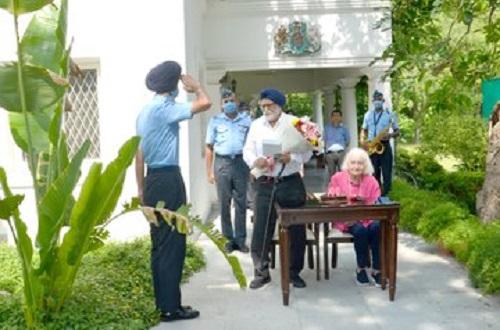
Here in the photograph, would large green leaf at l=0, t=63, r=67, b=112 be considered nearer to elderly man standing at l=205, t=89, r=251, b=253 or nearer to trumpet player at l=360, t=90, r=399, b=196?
elderly man standing at l=205, t=89, r=251, b=253

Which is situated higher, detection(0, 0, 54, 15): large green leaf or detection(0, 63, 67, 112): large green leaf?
detection(0, 0, 54, 15): large green leaf

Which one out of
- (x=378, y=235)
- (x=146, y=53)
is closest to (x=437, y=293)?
(x=378, y=235)

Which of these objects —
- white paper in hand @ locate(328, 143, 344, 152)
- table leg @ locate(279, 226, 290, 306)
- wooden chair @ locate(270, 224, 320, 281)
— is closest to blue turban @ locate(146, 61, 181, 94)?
table leg @ locate(279, 226, 290, 306)

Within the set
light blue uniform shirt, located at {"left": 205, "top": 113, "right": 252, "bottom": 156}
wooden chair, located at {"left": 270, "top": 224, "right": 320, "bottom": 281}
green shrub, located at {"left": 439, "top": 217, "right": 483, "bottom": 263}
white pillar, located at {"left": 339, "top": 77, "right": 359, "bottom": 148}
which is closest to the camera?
wooden chair, located at {"left": 270, "top": 224, "right": 320, "bottom": 281}

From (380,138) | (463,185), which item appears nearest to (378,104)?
(380,138)

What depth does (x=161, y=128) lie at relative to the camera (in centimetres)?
532

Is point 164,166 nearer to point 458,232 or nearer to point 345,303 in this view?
point 345,303

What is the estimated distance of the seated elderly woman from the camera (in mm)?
6426

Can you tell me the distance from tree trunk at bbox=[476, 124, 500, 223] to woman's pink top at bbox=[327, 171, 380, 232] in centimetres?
242

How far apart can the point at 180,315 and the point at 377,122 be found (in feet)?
21.6

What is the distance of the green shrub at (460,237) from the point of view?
22.6 feet

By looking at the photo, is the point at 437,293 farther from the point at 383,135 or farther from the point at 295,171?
the point at 383,135

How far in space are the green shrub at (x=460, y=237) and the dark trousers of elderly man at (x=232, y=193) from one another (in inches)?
89.4

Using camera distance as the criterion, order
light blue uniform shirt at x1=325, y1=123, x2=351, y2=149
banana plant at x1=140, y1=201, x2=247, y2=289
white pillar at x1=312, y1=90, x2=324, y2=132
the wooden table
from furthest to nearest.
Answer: white pillar at x1=312, y1=90, x2=324, y2=132
light blue uniform shirt at x1=325, y1=123, x2=351, y2=149
the wooden table
banana plant at x1=140, y1=201, x2=247, y2=289
